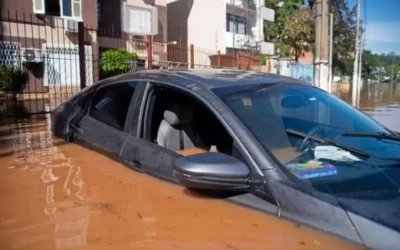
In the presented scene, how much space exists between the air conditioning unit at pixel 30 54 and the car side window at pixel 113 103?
13871 mm

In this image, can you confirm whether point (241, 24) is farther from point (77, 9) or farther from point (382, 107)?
point (382, 107)

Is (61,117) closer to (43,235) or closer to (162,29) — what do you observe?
(43,235)

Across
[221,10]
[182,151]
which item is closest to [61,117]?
[182,151]

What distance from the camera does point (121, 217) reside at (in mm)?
2164

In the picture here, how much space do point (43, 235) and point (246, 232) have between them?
1059mm

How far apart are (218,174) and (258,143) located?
31 cm

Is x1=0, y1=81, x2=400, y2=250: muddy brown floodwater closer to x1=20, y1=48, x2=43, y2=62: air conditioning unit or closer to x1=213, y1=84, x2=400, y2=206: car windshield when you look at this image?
x1=213, y1=84, x2=400, y2=206: car windshield

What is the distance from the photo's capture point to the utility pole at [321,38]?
8.98m

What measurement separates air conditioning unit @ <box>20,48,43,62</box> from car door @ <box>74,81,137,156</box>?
45.5 ft

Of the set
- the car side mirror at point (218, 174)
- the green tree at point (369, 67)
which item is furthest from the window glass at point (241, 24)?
the car side mirror at point (218, 174)

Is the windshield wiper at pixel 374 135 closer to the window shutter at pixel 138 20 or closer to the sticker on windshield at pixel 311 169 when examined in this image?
the sticker on windshield at pixel 311 169

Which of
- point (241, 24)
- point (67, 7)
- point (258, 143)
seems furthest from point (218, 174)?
point (241, 24)

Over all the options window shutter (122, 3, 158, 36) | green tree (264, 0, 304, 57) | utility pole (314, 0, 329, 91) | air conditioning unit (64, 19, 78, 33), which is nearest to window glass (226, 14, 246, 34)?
green tree (264, 0, 304, 57)

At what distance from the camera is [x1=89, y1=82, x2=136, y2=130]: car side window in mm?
3037
